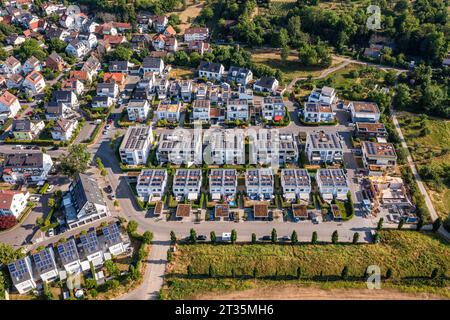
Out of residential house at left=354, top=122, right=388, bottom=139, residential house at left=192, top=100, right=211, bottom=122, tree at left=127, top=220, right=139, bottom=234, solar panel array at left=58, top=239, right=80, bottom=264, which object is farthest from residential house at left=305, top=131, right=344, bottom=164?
solar panel array at left=58, top=239, right=80, bottom=264

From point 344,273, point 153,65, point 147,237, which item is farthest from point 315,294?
point 153,65

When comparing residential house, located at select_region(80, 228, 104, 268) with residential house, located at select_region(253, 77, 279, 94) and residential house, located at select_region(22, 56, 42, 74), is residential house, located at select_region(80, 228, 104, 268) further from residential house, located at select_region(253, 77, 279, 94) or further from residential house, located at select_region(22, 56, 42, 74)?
residential house, located at select_region(22, 56, 42, 74)

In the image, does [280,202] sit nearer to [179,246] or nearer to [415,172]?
[179,246]

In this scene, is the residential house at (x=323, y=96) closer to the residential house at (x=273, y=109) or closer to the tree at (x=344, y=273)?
the residential house at (x=273, y=109)

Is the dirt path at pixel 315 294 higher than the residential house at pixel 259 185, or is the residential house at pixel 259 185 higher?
the residential house at pixel 259 185

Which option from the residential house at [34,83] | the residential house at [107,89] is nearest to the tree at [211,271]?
the residential house at [107,89]

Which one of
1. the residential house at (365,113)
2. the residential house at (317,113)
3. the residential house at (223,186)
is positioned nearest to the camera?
the residential house at (223,186)

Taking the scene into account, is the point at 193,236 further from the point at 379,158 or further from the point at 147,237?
the point at 379,158
